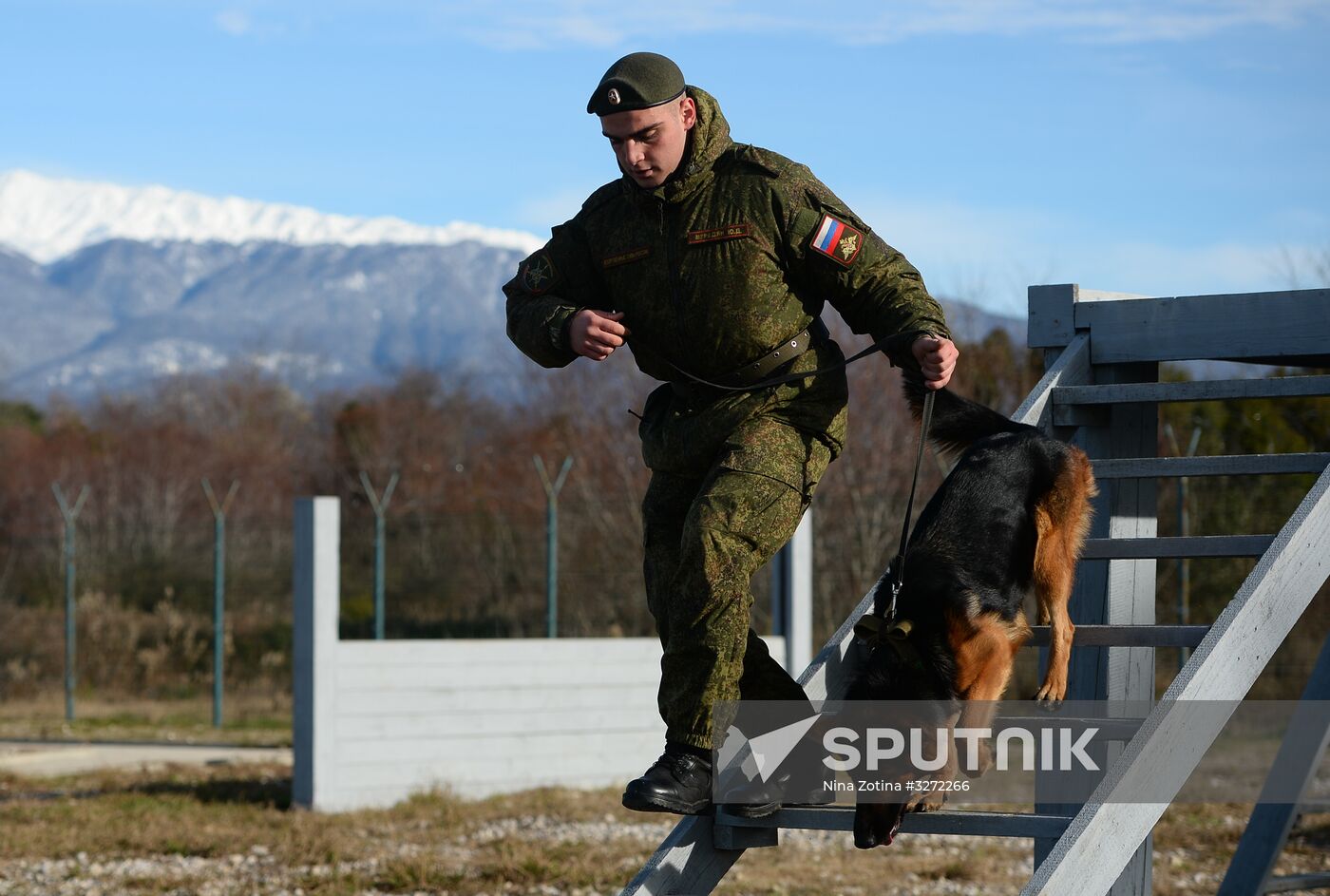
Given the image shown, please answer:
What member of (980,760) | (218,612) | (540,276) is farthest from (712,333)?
(218,612)

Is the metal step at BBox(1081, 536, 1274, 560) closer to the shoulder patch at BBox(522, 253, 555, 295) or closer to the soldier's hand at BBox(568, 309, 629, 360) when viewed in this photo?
the soldier's hand at BBox(568, 309, 629, 360)

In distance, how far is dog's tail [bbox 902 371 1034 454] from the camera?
4.22m

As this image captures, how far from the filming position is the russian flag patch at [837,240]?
3.59m

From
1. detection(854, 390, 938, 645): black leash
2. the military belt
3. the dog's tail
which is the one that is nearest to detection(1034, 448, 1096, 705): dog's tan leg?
the dog's tail

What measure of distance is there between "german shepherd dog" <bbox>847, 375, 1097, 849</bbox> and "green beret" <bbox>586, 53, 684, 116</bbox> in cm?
105

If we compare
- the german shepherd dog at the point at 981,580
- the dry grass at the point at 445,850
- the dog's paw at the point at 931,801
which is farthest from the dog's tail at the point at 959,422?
the dry grass at the point at 445,850

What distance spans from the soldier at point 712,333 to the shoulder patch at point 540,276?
0.02m

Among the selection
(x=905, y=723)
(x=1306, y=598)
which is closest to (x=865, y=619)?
(x=905, y=723)

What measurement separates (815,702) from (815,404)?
82 centimetres

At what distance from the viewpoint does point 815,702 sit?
3.99 m

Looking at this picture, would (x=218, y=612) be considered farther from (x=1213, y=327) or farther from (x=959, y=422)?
(x=1213, y=327)

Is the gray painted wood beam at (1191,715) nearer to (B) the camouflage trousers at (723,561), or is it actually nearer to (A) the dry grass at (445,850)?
(B) the camouflage trousers at (723,561)

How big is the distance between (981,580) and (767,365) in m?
0.77

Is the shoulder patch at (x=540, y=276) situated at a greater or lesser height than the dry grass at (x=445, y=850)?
greater
